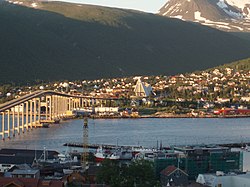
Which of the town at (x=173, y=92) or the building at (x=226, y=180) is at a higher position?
the town at (x=173, y=92)

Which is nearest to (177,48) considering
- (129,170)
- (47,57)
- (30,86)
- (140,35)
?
(140,35)

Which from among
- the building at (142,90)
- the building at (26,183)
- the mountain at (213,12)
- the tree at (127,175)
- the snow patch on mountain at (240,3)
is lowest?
the building at (26,183)

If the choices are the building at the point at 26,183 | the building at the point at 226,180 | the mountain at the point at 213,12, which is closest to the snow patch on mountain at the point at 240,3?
the mountain at the point at 213,12

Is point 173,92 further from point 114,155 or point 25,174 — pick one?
point 25,174

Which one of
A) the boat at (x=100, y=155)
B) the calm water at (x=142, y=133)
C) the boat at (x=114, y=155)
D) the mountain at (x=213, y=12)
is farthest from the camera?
the mountain at (x=213, y=12)

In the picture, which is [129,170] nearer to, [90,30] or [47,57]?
[47,57]

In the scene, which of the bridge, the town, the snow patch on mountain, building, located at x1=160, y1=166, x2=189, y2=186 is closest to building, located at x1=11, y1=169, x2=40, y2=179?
building, located at x1=160, y1=166, x2=189, y2=186

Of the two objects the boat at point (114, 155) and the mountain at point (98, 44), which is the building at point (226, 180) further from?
the mountain at point (98, 44)

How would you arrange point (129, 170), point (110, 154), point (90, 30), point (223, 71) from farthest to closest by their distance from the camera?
point (90, 30)
point (223, 71)
point (110, 154)
point (129, 170)
